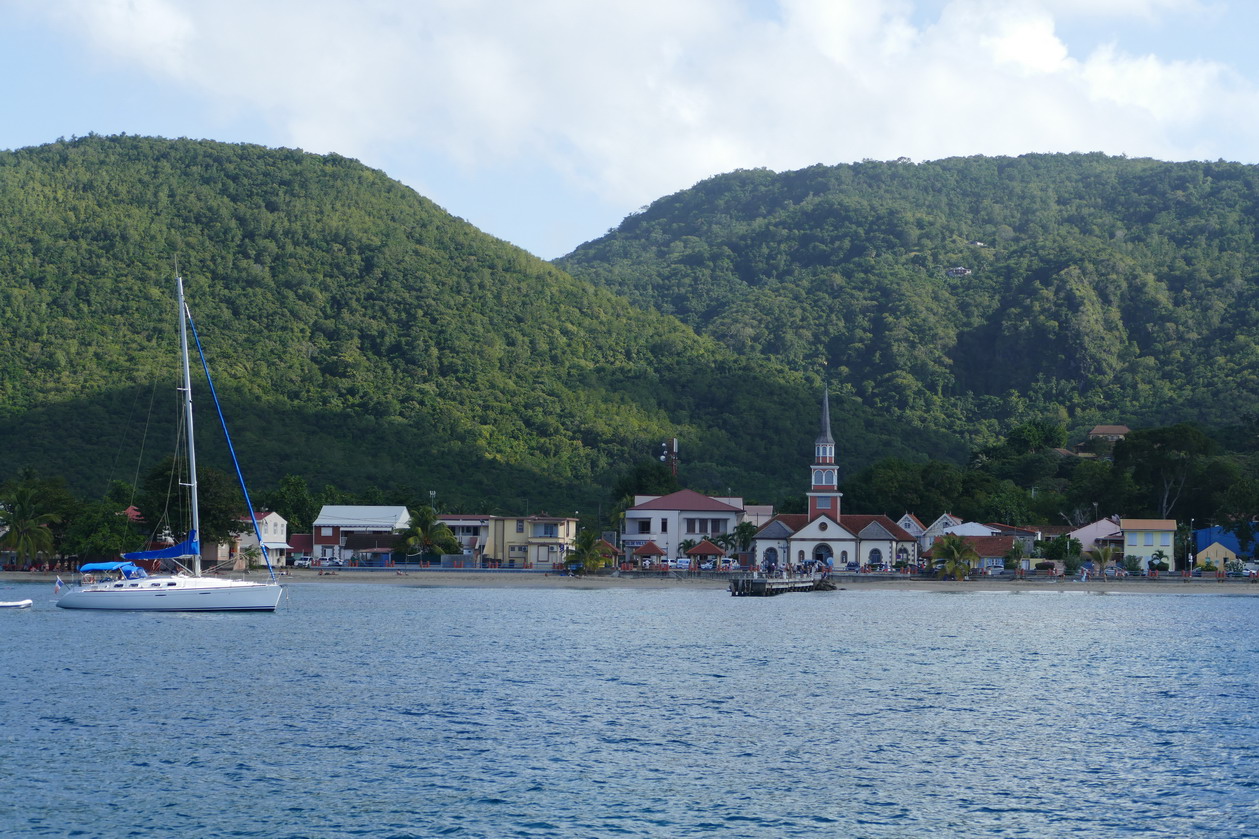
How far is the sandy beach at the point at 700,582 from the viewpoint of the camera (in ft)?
294

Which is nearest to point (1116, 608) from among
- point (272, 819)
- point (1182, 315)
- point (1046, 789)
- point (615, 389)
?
point (1046, 789)

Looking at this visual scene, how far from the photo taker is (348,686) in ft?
123

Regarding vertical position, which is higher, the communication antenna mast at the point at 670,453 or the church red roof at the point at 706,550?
the communication antenna mast at the point at 670,453

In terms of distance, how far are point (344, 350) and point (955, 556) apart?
72.5 metres

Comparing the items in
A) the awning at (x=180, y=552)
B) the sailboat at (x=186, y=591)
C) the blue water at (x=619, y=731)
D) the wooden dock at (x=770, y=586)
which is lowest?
the blue water at (x=619, y=731)

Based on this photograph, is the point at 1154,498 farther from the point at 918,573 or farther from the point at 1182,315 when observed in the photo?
the point at 1182,315

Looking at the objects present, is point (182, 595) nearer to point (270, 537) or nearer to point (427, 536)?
point (270, 537)

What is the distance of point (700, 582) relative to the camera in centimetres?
9719

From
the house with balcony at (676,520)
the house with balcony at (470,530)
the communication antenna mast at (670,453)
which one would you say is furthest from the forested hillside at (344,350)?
the house with balcony at (676,520)

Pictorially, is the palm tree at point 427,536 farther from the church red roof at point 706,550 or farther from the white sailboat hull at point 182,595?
the white sailboat hull at point 182,595

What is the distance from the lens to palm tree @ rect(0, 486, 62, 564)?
91.4 m

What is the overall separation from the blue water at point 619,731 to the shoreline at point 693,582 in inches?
1367

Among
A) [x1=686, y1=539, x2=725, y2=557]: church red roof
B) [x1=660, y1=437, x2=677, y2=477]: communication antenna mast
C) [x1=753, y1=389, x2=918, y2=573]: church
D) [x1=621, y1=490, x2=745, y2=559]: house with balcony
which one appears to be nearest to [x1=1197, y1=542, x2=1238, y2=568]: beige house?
[x1=753, y1=389, x2=918, y2=573]: church

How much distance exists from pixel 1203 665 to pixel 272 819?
33519 mm
